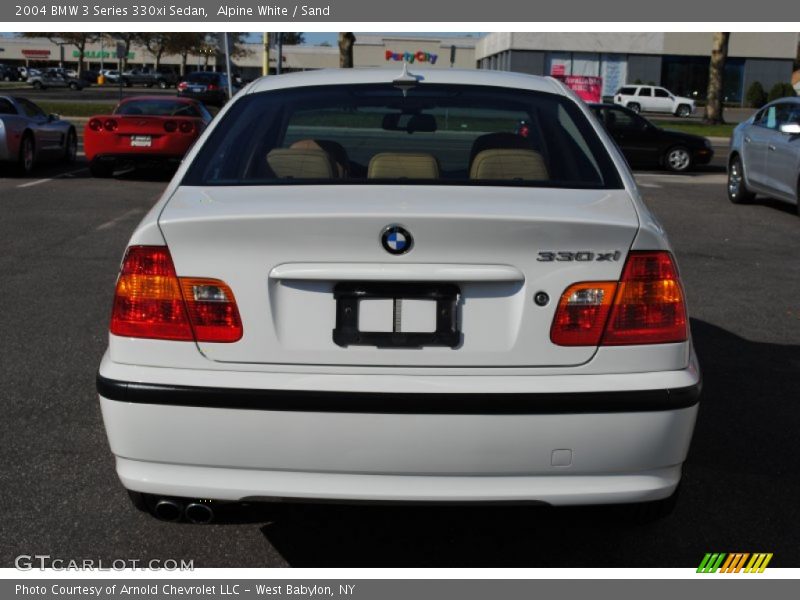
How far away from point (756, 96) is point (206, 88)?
107 feet

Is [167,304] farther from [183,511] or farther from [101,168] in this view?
[101,168]

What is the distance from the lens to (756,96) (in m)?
65.7

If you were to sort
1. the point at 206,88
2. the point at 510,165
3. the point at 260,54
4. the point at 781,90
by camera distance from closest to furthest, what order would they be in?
the point at 510,165, the point at 206,88, the point at 781,90, the point at 260,54

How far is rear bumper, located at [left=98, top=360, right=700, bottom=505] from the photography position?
9.90 feet

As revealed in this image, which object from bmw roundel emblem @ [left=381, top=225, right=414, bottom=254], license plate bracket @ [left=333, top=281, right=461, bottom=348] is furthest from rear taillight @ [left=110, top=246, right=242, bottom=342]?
bmw roundel emblem @ [left=381, top=225, right=414, bottom=254]

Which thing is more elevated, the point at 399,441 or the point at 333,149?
the point at 333,149

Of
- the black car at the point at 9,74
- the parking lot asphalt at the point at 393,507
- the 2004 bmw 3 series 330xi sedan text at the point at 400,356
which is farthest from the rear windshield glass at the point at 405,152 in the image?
the black car at the point at 9,74

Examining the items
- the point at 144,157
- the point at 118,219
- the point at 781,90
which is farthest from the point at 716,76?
the point at 118,219

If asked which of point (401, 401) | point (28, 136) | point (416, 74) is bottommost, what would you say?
point (28, 136)

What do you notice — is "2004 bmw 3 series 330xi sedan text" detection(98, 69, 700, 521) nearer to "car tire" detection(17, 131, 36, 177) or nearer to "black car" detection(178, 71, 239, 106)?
"car tire" detection(17, 131, 36, 177)

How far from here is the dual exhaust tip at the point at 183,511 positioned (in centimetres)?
322

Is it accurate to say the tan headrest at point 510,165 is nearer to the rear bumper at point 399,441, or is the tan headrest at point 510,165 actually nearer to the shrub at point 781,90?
the rear bumper at point 399,441

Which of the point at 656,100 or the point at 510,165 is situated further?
the point at 656,100

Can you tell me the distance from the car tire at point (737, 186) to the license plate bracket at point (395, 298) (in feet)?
42.6
